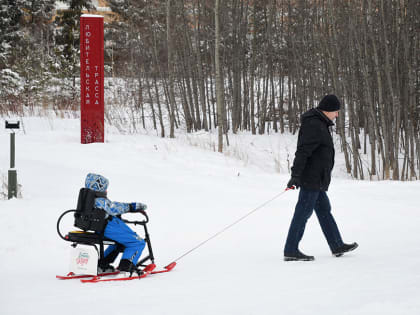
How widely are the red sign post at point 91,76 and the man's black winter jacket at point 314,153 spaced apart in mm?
6755

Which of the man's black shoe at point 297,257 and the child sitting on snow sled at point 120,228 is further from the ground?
the child sitting on snow sled at point 120,228

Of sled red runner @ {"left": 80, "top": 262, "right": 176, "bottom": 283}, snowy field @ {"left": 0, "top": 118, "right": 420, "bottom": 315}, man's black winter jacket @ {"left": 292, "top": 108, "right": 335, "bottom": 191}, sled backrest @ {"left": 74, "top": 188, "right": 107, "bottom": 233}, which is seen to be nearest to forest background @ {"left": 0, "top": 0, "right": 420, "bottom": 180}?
snowy field @ {"left": 0, "top": 118, "right": 420, "bottom": 315}

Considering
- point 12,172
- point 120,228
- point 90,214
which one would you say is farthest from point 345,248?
point 12,172

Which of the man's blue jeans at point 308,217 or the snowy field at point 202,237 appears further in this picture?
the man's blue jeans at point 308,217

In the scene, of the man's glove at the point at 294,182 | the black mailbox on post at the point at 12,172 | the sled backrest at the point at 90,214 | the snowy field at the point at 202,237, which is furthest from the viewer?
the black mailbox on post at the point at 12,172

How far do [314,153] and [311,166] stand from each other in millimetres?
124

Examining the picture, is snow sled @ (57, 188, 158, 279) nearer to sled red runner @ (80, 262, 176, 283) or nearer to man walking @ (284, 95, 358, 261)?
sled red runner @ (80, 262, 176, 283)

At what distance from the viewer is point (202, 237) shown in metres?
5.63

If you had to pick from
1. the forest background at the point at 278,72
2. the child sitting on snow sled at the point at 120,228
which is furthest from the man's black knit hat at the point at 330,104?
the forest background at the point at 278,72

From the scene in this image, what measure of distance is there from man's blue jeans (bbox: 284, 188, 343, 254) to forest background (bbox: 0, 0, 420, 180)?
19.4 ft

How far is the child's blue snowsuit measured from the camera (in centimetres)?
363

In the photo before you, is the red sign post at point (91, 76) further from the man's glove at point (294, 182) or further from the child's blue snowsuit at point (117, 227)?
the man's glove at point (294, 182)

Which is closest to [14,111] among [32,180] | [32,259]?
[32,180]

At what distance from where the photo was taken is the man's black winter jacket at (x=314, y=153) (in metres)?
3.98
